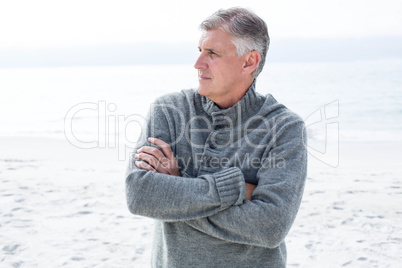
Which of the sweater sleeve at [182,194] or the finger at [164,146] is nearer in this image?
the sweater sleeve at [182,194]

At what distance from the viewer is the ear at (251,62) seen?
1.61 meters

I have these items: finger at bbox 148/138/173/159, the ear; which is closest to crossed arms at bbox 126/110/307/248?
finger at bbox 148/138/173/159

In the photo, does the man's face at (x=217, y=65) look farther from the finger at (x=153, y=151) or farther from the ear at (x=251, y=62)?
the finger at (x=153, y=151)

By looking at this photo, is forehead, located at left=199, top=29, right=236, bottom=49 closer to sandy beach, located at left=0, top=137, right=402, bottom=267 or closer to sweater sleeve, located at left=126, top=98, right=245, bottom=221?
sweater sleeve, located at left=126, top=98, right=245, bottom=221

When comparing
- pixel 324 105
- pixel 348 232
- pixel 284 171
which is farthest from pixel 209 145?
pixel 324 105

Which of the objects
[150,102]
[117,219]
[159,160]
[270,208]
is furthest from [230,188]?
[150,102]

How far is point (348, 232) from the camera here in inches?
140

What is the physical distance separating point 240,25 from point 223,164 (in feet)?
1.69

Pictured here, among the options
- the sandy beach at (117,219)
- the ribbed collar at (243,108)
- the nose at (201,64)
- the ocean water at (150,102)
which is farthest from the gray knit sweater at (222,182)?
the ocean water at (150,102)

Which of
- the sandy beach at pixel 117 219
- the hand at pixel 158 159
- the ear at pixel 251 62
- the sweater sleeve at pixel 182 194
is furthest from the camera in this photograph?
the sandy beach at pixel 117 219

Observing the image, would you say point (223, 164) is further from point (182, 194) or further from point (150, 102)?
point (150, 102)

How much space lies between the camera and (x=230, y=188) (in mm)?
1440

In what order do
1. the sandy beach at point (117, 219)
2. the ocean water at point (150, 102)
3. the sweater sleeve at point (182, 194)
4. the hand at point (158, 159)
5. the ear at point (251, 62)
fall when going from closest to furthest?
the sweater sleeve at point (182, 194)
the hand at point (158, 159)
the ear at point (251, 62)
the sandy beach at point (117, 219)
the ocean water at point (150, 102)

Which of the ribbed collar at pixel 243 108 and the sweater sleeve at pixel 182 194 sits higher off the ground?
the ribbed collar at pixel 243 108
